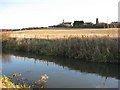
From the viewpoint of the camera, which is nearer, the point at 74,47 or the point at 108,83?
the point at 108,83

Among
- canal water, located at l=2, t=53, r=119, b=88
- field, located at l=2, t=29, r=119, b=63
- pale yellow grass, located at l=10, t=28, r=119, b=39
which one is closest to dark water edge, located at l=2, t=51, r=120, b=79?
canal water, located at l=2, t=53, r=119, b=88

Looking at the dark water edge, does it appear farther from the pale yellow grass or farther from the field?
the pale yellow grass

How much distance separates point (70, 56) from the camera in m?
17.1

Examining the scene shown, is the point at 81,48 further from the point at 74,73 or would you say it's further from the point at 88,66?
the point at 74,73

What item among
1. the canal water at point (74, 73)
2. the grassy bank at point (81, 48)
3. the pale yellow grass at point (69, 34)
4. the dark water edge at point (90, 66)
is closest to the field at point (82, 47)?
the grassy bank at point (81, 48)

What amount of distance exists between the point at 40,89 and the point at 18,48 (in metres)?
13.8

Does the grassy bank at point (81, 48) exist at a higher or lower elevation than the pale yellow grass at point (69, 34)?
lower

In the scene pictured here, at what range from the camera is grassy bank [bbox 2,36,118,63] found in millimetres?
15093

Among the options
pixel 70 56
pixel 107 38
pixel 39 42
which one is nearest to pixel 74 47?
pixel 70 56

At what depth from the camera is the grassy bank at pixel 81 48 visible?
15093 millimetres

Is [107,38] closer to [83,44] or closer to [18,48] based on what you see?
[83,44]

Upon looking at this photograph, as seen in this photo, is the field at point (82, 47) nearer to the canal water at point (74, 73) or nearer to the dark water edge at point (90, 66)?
the dark water edge at point (90, 66)

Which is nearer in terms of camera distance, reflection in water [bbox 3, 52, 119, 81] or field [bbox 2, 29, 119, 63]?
reflection in water [bbox 3, 52, 119, 81]

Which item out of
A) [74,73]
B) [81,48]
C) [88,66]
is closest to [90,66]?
[88,66]
